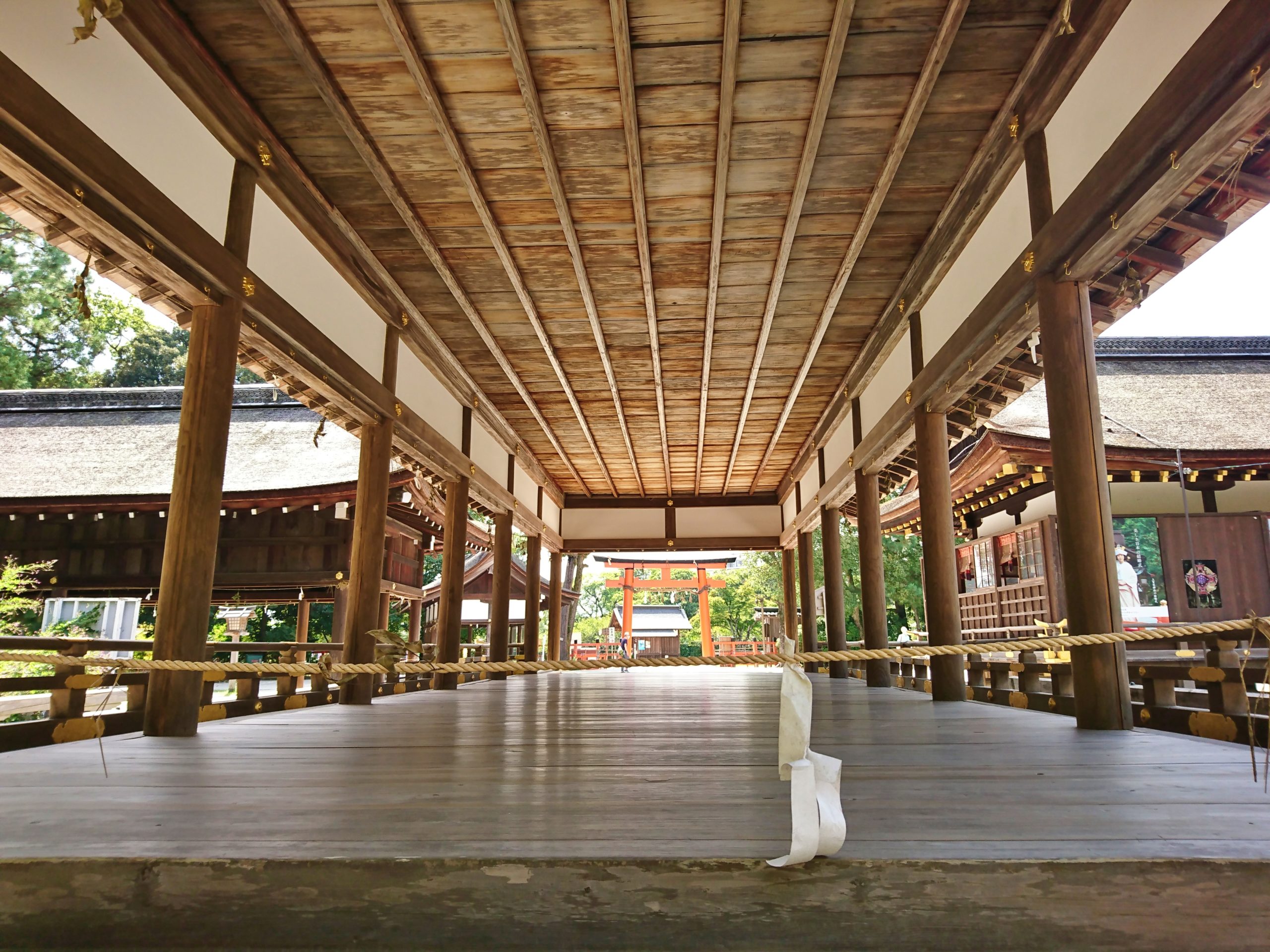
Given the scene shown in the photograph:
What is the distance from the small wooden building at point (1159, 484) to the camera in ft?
22.6

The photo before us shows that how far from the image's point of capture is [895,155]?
169 inches

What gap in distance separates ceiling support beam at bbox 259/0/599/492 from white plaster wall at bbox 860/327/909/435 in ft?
11.7

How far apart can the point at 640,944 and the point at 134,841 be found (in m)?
1.03

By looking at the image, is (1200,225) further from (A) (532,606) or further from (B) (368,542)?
(A) (532,606)

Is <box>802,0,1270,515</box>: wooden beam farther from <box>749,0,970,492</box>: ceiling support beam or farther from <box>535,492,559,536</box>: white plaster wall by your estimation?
<box>535,492,559,536</box>: white plaster wall

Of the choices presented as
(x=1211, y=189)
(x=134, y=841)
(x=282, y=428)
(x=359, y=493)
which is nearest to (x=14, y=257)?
(x=282, y=428)

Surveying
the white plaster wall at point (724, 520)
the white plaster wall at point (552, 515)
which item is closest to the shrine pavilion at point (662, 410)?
the white plaster wall at point (552, 515)

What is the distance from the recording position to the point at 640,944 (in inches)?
52.5

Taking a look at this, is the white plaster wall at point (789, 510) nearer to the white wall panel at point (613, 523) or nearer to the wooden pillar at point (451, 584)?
the white wall panel at point (613, 523)

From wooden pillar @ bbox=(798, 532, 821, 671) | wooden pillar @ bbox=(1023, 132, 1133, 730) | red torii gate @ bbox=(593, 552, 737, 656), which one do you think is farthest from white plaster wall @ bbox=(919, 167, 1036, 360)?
red torii gate @ bbox=(593, 552, 737, 656)

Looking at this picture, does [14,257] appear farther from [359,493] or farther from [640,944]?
[640,944]

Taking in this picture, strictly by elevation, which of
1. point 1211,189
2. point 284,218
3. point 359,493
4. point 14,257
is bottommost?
point 359,493

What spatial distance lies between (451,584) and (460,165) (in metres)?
4.65

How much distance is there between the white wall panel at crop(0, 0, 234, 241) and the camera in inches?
107
